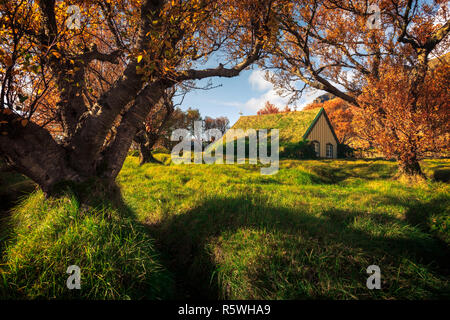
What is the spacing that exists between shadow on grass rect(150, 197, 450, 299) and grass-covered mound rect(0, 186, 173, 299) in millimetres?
778

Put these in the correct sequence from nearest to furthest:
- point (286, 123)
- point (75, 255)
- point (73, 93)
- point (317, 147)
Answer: point (75, 255)
point (73, 93)
point (317, 147)
point (286, 123)

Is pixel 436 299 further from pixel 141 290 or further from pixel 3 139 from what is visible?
pixel 3 139

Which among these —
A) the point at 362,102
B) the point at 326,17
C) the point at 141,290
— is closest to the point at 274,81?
the point at 326,17

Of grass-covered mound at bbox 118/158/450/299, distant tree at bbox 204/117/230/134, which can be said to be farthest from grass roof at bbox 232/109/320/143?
distant tree at bbox 204/117/230/134

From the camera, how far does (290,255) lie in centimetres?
298

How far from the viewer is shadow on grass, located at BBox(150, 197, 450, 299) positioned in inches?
101

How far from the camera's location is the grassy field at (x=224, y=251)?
2.44 metres

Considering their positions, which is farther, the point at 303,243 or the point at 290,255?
the point at 303,243

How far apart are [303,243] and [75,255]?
3.45 m

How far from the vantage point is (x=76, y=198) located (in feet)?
11.0

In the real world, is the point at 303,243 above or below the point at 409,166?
below

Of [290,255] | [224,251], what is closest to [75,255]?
[224,251]

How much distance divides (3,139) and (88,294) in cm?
264

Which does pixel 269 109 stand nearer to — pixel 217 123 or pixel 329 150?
pixel 217 123
